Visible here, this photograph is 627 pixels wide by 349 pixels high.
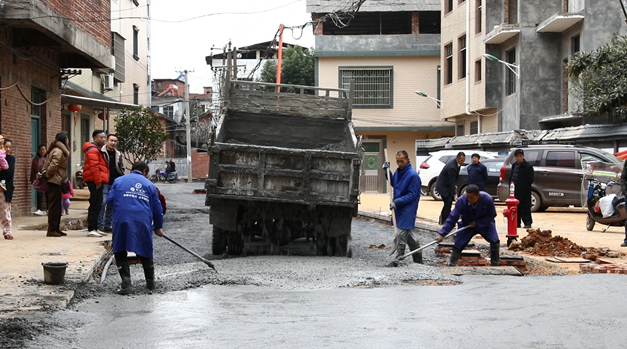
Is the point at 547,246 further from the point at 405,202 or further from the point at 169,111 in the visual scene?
the point at 169,111

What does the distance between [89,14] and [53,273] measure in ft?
40.4

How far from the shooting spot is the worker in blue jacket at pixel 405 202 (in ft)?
36.6

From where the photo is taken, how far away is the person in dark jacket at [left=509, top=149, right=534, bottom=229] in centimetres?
1698

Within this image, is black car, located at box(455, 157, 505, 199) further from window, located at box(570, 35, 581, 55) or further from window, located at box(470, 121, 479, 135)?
window, located at box(470, 121, 479, 135)

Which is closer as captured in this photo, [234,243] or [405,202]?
[405,202]

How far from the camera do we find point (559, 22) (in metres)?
27.6

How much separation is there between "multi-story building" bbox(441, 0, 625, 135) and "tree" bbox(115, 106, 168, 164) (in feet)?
51.2

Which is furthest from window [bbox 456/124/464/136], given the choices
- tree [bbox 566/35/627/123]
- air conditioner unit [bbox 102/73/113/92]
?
air conditioner unit [bbox 102/73/113/92]

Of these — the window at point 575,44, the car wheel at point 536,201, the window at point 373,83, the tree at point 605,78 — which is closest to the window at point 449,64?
the window at point 373,83

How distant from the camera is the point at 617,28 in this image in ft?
85.8

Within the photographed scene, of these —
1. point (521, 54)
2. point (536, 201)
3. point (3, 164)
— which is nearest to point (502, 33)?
point (521, 54)

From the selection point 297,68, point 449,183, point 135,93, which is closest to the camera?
point 449,183

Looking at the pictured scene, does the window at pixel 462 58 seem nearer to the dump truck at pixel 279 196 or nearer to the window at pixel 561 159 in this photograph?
the window at pixel 561 159

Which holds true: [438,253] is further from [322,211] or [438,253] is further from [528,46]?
[528,46]
